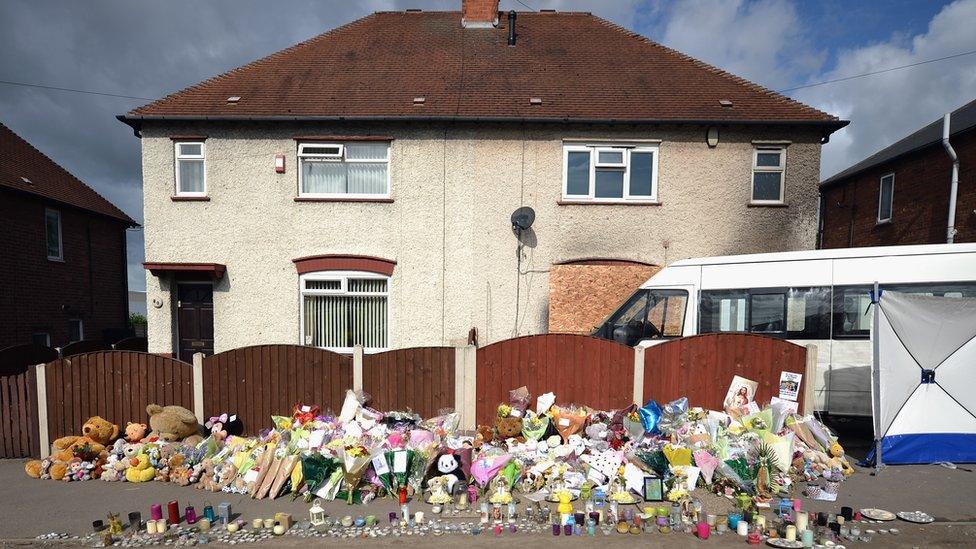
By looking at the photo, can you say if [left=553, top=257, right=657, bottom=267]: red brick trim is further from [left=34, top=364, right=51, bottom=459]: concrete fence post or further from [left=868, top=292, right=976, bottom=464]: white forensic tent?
[left=34, top=364, right=51, bottom=459]: concrete fence post

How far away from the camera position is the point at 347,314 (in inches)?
304

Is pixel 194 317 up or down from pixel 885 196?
down

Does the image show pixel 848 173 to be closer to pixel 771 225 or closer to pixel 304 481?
pixel 771 225

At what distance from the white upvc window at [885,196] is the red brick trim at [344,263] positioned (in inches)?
572

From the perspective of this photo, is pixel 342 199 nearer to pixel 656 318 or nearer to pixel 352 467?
pixel 352 467

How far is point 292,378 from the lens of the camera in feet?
16.8

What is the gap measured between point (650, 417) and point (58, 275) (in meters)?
14.9

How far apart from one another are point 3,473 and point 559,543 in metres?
6.18

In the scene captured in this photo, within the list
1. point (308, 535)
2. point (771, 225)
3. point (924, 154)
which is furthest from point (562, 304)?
point (924, 154)

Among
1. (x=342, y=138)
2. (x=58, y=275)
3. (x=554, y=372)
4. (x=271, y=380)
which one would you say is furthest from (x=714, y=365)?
(x=58, y=275)

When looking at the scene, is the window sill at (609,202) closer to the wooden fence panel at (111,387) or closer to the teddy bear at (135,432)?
the wooden fence panel at (111,387)

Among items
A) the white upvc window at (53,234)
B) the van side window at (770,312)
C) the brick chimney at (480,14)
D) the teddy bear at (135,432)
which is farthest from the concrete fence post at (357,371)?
the white upvc window at (53,234)

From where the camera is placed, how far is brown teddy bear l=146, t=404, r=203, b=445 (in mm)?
4684

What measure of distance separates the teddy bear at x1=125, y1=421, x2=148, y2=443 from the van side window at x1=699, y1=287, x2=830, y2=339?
742cm
